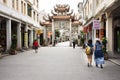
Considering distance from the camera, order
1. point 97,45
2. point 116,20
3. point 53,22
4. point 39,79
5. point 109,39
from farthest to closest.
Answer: point 53,22, point 116,20, point 109,39, point 97,45, point 39,79

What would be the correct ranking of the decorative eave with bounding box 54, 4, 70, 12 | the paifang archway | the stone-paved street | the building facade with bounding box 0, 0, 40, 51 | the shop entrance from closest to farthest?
the stone-paved street
the shop entrance
the building facade with bounding box 0, 0, 40, 51
the paifang archway
the decorative eave with bounding box 54, 4, 70, 12

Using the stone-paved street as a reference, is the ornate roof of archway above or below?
above

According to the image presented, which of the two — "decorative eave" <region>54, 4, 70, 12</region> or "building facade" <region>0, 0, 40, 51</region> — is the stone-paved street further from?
"decorative eave" <region>54, 4, 70, 12</region>

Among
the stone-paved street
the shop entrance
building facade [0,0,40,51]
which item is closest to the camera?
the stone-paved street

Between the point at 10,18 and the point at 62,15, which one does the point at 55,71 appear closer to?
the point at 10,18

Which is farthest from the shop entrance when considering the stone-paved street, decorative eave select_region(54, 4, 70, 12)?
decorative eave select_region(54, 4, 70, 12)

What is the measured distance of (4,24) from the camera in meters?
33.5

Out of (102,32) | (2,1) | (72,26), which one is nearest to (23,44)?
(2,1)

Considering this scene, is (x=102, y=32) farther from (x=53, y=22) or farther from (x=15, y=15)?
(x=53, y=22)

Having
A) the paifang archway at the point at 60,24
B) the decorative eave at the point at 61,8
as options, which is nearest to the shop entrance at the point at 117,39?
the paifang archway at the point at 60,24

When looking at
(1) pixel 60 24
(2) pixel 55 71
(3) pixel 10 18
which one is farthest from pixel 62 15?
(2) pixel 55 71

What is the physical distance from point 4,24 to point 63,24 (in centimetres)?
3182

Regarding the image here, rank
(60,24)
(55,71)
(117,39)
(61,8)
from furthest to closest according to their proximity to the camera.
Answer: (61,8) < (60,24) < (117,39) < (55,71)

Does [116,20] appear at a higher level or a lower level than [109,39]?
higher
